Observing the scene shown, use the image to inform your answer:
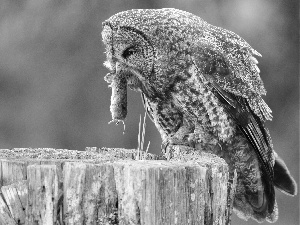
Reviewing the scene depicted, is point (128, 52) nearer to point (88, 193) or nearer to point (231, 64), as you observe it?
point (231, 64)

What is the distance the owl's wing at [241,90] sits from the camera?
4.20 m

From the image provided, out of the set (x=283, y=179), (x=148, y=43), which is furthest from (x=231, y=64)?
(x=283, y=179)

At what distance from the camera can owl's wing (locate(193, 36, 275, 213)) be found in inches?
165

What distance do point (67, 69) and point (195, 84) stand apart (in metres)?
4.44

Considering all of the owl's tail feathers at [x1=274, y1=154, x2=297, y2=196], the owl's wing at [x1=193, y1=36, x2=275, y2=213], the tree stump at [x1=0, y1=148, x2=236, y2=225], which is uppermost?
the owl's wing at [x1=193, y1=36, x2=275, y2=213]

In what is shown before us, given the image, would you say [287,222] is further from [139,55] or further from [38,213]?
[38,213]

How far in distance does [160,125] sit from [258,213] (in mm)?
896

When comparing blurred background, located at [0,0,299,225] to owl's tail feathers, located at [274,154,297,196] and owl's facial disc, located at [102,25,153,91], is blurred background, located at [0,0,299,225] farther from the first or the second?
owl's facial disc, located at [102,25,153,91]

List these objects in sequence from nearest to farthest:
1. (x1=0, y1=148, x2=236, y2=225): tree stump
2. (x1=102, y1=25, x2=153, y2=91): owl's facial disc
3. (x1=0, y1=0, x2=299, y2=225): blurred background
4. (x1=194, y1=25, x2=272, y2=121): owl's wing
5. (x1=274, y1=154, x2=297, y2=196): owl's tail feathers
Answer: (x1=0, y1=148, x2=236, y2=225): tree stump → (x1=102, y1=25, x2=153, y2=91): owl's facial disc → (x1=194, y1=25, x2=272, y2=121): owl's wing → (x1=274, y1=154, x2=297, y2=196): owl's tail feathers → (x1=0, y1=0, x2=299, y2=225): blurred background

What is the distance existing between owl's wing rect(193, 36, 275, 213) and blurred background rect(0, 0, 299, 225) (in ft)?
12.4

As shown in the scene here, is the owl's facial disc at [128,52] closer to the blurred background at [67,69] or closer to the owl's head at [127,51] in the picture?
the owl's head at [127,51]

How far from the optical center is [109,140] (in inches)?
332

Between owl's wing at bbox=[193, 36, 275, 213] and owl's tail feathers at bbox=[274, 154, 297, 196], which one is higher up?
owl's wing at bbox=[193, 36, 275, 213]

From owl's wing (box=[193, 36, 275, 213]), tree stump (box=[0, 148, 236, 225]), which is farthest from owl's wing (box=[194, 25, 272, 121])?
tree stump (box=[0, 148, 236, 225])
